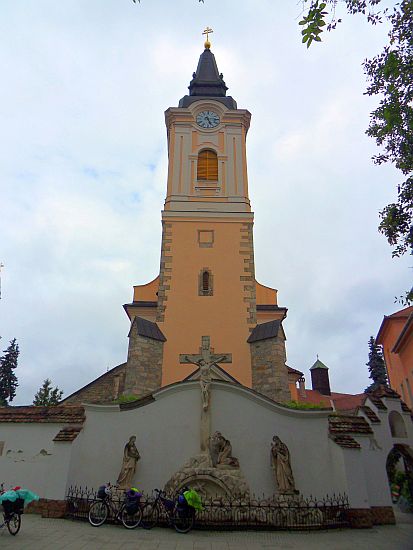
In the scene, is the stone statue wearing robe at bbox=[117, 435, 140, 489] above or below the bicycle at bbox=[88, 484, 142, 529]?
above

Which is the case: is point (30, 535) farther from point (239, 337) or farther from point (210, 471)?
point (239, 337)

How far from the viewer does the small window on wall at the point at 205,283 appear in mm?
18503

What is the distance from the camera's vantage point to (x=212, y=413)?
431 inches

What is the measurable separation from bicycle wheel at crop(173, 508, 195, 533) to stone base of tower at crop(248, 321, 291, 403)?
7.16 m

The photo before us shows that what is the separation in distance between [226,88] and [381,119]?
19920mm

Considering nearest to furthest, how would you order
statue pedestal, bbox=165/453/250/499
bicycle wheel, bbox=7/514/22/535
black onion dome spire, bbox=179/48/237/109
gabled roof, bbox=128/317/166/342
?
bicycle wheel, bbox=7/514/22/535 < statue pedestal, bbox=165/453/250/499 < gabled roof, bbox=128/317/166/342 < black onion dome spire, bbox=179/48/237/109

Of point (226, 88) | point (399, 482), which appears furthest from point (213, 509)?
point (226, 88)

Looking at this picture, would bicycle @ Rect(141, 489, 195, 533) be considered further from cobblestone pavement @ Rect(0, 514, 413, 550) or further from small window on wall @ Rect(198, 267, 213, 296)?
small window on wall @ Rect(198, 267, 213, 296)

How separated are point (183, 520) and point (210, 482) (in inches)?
52.6

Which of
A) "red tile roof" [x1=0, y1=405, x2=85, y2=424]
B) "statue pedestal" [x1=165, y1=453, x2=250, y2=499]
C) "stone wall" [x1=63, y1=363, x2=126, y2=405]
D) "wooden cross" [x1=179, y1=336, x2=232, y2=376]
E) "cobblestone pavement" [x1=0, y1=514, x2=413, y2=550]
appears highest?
"stone wall" [x1=63, y1=363, x2=126, y2=405]

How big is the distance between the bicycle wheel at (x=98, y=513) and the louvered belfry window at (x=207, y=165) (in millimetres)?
15556

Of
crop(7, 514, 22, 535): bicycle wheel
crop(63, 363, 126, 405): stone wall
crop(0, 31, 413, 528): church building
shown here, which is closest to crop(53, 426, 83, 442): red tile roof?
crop(0, 31, 413, 528): church building

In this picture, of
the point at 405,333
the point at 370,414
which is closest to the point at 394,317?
the point at 405,333

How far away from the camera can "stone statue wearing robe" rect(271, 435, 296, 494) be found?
33.1 ft
